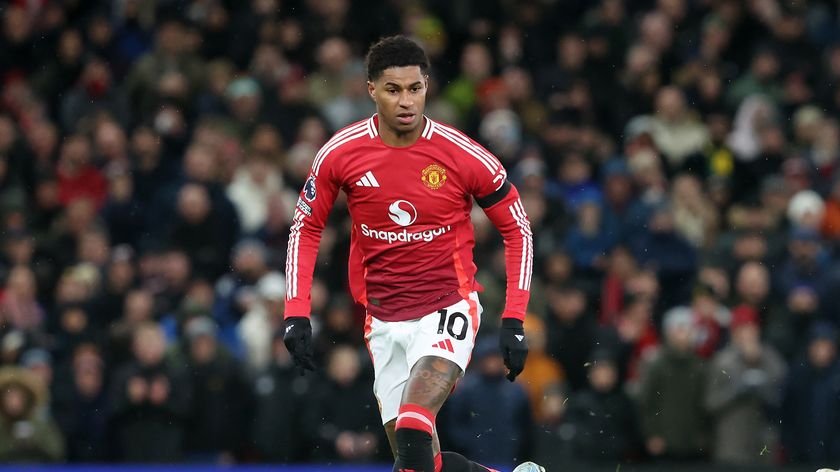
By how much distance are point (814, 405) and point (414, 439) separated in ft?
18.5

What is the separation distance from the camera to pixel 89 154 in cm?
1508

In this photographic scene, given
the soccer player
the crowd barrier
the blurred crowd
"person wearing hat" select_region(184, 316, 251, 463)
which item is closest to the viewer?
the soccer player

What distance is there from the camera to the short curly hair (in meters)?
7.92

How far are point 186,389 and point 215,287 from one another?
1.42m

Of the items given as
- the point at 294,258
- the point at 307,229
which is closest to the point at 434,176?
the point at 307,229

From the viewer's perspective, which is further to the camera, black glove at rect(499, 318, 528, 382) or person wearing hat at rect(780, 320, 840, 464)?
person wearing hat at rect(780, 320, 840, 464)

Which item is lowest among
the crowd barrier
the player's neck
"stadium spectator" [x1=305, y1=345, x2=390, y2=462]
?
the crowd barrier

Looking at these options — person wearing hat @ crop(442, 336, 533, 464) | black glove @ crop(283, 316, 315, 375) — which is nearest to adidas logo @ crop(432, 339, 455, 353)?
black glove @ crop(283, 316, 315, 375)

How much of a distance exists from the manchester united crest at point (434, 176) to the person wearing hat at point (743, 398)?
195 inches

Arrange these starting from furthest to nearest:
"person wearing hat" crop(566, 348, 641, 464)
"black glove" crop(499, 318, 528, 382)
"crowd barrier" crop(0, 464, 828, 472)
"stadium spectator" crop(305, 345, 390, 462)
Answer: "person wearing hat" crop(566, 348, 641, 464) → "stadium spectator" crop(305, 345, 390, 462) → "crowd barrier" crop(0, 464, 828, 472) → "black glove" crop(499, 318, 528, 382)

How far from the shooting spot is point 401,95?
7.93 m

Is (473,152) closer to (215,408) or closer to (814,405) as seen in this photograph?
(215,408)

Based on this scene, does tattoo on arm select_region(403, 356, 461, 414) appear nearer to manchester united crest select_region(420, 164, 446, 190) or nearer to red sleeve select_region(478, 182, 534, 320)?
red sleeve select_region(478, 182, 534, 320)

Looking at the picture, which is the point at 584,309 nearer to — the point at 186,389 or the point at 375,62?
the point at 186,389
